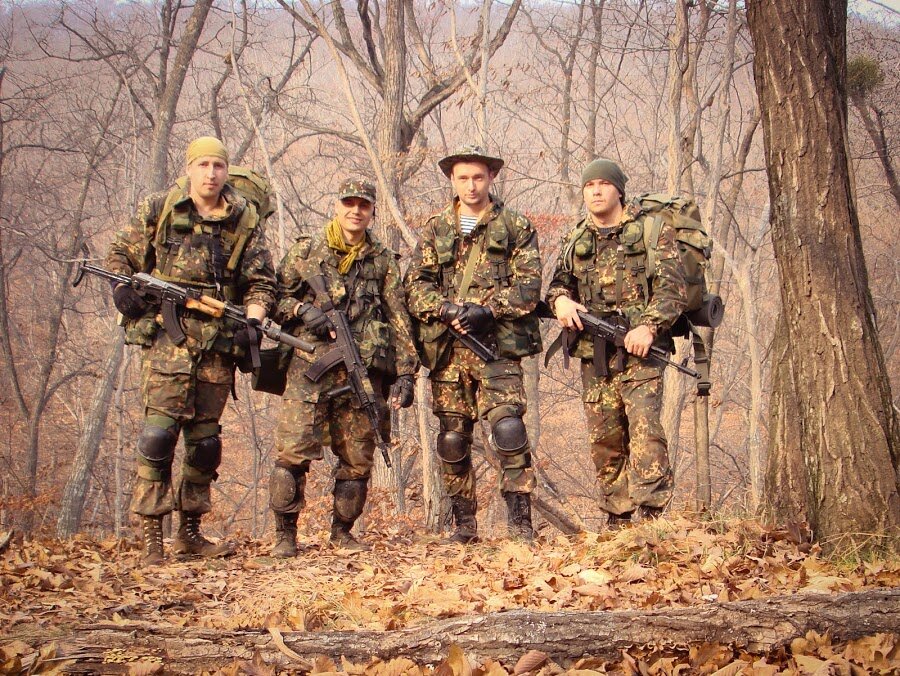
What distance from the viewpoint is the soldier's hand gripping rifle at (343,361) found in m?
6.09

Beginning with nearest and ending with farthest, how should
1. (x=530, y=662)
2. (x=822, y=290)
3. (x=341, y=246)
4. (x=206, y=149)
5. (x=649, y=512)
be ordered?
(x=530, y=662) < (x=822, y=290) < (x=649, y=512) < (x=206, y=149) < (x=341, y=246)

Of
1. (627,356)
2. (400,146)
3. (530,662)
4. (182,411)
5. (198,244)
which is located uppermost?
(400,146)

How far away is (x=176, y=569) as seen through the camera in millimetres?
5719

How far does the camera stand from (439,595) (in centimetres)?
452

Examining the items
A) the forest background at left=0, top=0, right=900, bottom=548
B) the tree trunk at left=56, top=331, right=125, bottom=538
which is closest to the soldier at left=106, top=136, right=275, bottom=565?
the forest background at left=0, top=0, right=900, bottom=548

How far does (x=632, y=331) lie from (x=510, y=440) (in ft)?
3.62

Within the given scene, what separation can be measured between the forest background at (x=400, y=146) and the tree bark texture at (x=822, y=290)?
2.39 feet

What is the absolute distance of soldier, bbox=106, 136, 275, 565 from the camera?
591cm

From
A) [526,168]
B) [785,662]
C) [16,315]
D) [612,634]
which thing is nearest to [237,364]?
[612,634]

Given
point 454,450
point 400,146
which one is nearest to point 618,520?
point 454,450

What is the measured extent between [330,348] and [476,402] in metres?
1.13

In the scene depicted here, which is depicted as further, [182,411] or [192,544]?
[192,544]

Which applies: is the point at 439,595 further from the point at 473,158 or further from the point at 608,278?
the point at 473,158

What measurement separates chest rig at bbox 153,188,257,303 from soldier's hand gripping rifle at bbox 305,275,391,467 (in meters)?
0.57
